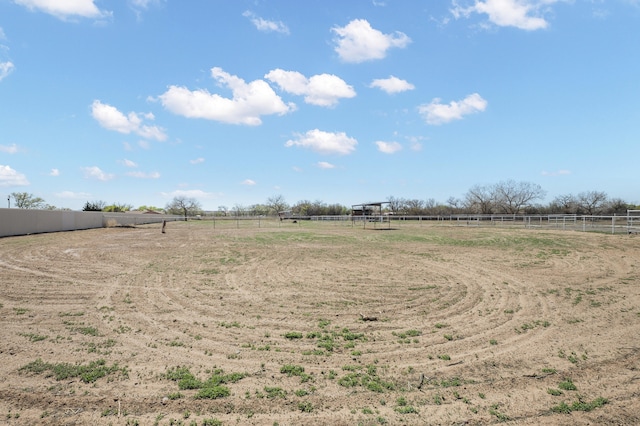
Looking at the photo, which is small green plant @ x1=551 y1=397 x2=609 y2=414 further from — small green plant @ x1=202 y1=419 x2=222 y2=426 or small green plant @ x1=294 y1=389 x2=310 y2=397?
small green plant @ x1=202 y1=419 x2=222 y2=426

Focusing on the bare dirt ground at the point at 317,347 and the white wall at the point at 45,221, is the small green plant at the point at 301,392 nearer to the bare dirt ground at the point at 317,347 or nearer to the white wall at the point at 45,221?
the bare dirt ground at the point at 317,347

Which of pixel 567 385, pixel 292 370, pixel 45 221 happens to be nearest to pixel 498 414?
pixel 567 385

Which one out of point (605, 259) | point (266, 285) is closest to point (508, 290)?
point (266, 285)

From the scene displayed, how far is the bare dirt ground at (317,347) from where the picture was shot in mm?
4094

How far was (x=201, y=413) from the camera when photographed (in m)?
3.96

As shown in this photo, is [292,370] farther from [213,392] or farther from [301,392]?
[213,392]

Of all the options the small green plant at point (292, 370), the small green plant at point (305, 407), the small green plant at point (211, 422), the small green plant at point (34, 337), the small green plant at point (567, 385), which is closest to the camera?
the small green plant at point (211, 422)

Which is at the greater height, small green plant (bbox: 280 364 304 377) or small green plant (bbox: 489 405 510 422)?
small green plant (bbox: 280 364 304 377)

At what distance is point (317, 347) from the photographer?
5.82 meters

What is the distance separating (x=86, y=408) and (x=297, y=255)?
39.9 feet

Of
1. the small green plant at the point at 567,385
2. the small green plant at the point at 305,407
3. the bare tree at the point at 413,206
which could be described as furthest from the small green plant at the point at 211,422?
the bare tree at the point at 413,206

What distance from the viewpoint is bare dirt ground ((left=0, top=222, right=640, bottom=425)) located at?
13.4 ft

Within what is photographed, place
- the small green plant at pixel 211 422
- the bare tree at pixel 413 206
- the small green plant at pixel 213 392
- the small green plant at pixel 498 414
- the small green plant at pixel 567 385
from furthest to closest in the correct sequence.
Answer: the bare tree at pixel 413 206 < the small green plant at pixel 567 385 < the small green plant at pixel 213 392 < the small green plant at pixel 498 414 < the small green plant at pixel 211 422

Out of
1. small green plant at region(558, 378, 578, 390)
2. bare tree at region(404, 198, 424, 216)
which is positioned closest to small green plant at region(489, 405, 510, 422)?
small green plant at region(558, 378, 578, 390)
